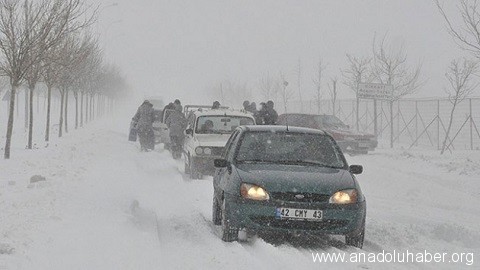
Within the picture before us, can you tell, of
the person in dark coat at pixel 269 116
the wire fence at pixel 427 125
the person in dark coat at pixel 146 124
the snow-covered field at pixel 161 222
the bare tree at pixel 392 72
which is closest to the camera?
the snow-covered field at pixel 161 222

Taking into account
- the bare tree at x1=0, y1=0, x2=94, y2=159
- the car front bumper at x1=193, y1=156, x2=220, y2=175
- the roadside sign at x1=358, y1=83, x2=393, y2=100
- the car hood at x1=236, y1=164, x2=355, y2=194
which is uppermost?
the bare tree at x1=0, y1=0, x2=94, y2=159

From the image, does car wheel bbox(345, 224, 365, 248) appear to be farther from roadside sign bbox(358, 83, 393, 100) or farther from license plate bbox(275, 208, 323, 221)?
roadside sign bbox(358, 83, 393, 100)

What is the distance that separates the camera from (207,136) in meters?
13.8

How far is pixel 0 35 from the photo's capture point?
16.6 m

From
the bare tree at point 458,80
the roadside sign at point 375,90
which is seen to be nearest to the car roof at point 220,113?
the roadside sign at point 375,90

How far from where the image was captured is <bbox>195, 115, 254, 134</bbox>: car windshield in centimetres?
1408

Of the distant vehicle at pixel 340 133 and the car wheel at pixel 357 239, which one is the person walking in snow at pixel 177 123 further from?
the car wheel at pixel 357 239

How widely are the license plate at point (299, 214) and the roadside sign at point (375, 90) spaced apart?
55.3 feet

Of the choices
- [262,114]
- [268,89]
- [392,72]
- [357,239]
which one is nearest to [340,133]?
[262,114]

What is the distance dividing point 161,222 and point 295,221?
2463 mm

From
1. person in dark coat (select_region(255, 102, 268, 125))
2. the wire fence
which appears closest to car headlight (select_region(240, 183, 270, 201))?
person in dark coat (select_region(255, 102, 268, 125))

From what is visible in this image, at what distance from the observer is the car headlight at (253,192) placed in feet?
21.2

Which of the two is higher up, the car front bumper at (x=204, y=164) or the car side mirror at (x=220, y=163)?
the car side mirror at (x=220, y=163)

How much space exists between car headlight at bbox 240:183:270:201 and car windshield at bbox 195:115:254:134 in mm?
7548
